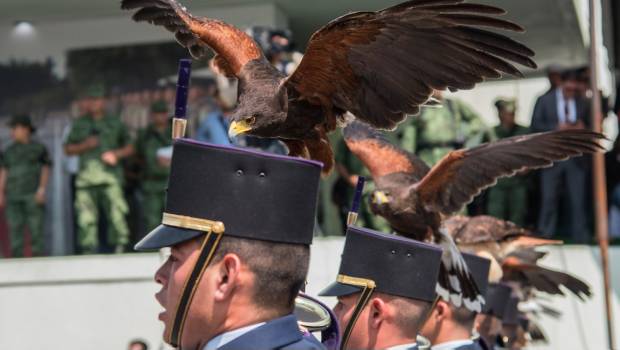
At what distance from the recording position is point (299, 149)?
502 cm

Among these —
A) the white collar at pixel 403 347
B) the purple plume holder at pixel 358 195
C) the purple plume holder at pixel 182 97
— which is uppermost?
the purple plume holder at pixel 182 97

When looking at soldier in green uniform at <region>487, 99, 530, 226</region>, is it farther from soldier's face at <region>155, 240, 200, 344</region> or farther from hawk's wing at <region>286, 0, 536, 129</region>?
soldier's face at <region>155, 240, 200, 344</region>

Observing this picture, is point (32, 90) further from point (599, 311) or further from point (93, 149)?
point (599, 311)

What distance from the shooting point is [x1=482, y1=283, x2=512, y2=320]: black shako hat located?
806 cm

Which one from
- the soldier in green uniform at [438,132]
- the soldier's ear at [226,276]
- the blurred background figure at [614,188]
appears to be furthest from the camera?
the blurred background figure at [614,188]

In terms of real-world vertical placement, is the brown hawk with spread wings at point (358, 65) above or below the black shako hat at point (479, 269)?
above

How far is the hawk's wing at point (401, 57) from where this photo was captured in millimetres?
4305

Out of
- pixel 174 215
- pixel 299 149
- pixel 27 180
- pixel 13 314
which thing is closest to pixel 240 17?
pixel 27 180

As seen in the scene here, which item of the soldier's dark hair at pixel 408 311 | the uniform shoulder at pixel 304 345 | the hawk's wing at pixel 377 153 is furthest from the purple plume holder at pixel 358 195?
the hawk's wing at pixel 377 153

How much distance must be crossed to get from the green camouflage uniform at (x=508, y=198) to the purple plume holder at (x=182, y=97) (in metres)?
9.42

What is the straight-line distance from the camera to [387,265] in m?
4.58

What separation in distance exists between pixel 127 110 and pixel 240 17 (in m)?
1.55

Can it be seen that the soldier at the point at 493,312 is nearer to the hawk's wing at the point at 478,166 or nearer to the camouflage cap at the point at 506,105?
the hawk's wing at the point at 478,166

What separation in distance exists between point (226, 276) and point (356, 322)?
4.92 ft
